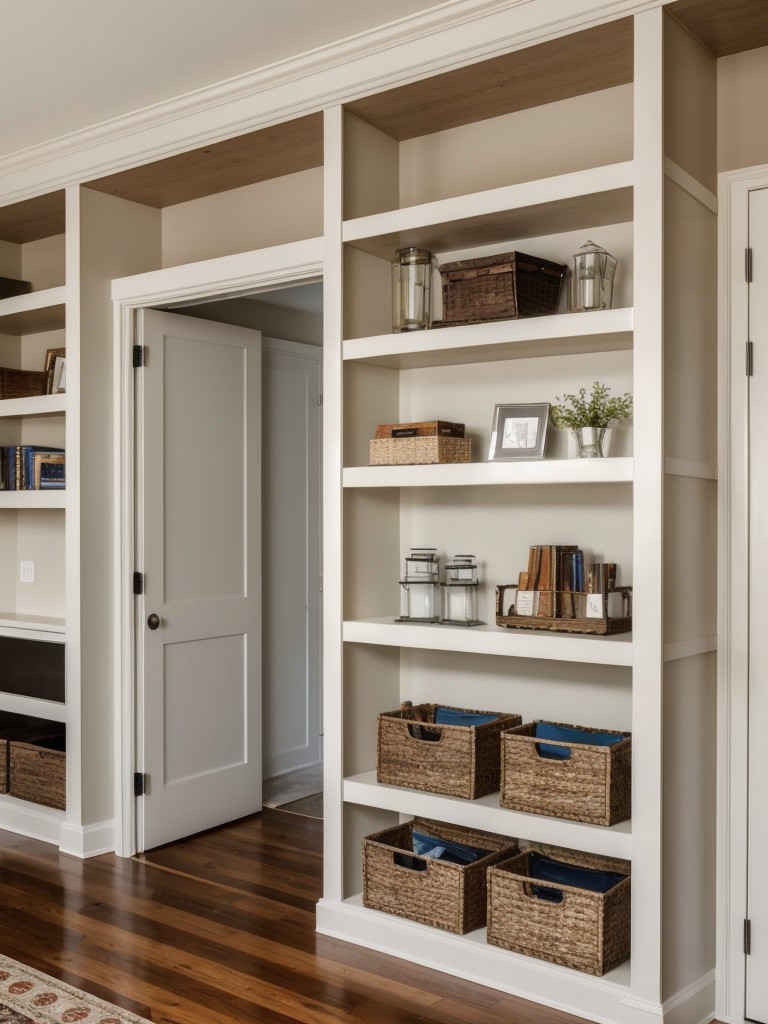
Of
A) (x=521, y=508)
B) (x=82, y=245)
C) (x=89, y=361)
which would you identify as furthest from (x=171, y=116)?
(x=521, y=508)

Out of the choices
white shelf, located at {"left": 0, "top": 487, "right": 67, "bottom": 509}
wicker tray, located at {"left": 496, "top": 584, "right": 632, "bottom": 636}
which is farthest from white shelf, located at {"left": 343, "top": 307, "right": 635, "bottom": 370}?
white shelf, located at {"left": 0, "top": 487, "right": 67, "bottom": 509}

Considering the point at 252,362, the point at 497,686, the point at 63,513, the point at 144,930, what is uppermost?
the point at 252,362

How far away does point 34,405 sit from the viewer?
4.33m

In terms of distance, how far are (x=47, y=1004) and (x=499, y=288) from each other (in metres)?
2.36

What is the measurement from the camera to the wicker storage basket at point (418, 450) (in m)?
3.07

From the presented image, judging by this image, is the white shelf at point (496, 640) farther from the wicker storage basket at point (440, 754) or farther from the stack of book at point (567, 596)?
the wicker storage basket at point (440, 754)

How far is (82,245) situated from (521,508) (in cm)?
214

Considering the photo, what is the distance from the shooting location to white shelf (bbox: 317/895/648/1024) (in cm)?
265

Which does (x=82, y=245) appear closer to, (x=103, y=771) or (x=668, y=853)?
(x=103, y=771)

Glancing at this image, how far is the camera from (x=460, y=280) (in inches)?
119

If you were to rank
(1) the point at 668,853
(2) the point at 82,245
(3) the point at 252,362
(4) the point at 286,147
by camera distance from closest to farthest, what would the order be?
(1) the point at 668,853 → (4) the point at 286,147 → (2) the point at 82,245 → (3) the point at 252,362

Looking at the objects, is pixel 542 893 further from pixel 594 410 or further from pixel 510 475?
pixel 594 410

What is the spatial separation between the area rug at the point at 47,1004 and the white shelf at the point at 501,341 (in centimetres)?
201

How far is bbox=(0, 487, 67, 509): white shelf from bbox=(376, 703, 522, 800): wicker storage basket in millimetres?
1811
